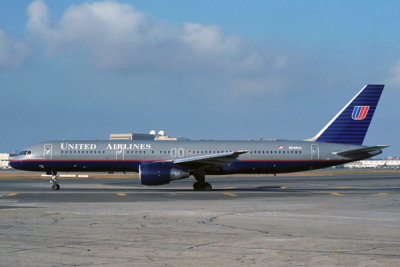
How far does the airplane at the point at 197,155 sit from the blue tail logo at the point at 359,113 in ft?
3.13

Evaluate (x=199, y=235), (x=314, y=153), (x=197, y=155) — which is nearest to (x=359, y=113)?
(x=314, y=153)

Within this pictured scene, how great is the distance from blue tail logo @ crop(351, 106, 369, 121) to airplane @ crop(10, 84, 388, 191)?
37.5 inches

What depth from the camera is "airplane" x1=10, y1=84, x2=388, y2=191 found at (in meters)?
36.4

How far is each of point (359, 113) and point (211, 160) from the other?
13134mm

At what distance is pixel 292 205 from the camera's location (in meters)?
23.5

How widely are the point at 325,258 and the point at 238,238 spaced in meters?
3.21

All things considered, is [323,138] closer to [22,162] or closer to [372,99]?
[372,99]

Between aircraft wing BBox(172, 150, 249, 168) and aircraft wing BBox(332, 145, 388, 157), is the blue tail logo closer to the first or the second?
aircraft wing BBox(332, 145, 388, 157)

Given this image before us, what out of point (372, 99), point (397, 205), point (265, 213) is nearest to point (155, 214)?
point (265, 213)

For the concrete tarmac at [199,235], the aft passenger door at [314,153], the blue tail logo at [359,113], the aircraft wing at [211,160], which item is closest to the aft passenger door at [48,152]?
the aircraft wing at [211,160]

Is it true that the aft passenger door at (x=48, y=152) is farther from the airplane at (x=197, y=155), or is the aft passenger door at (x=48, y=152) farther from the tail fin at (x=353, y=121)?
the tail fin at (x=353, y=121)

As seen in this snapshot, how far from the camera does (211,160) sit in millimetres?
34688

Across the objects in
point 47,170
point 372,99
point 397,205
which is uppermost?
point 372,99

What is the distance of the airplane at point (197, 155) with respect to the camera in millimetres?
36438
